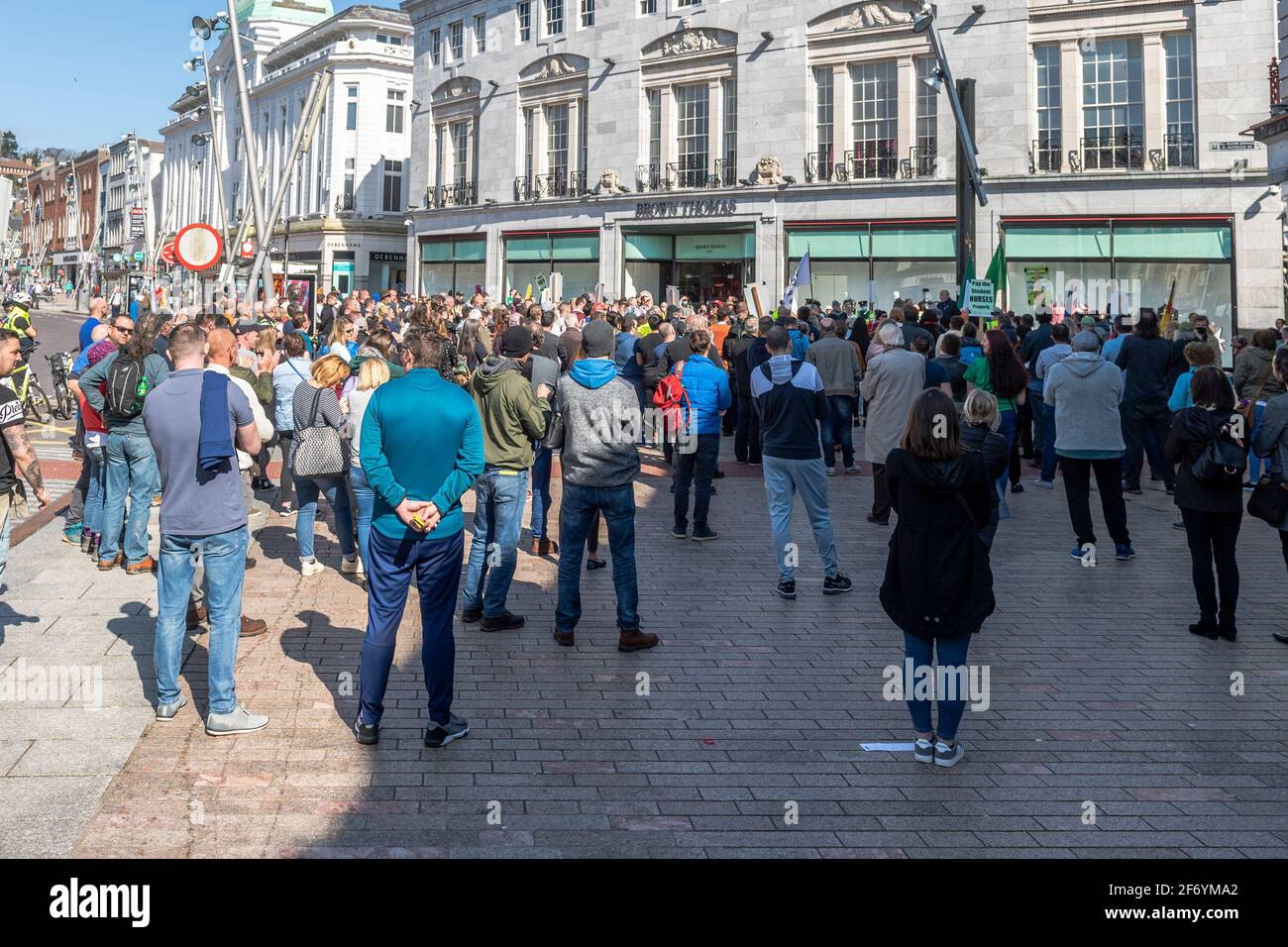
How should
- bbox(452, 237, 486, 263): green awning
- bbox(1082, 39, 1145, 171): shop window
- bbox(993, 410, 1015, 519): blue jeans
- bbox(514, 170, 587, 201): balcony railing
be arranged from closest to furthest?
bbox(993, 410, 1015, 519): blue jeans → bbox(1082, 39, 1145, 171): shop window → bbox(514, 170, 587, 201): balcony railing → bbox(452, 237, 486, 263): green awning

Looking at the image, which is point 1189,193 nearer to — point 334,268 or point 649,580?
point 649,580

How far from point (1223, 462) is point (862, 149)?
25279 mm

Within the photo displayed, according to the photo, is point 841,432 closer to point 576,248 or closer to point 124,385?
point 124,385

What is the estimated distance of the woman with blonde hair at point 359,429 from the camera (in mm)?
8773

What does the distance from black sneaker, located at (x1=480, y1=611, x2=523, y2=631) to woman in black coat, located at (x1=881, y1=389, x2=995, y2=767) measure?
3.14 meters

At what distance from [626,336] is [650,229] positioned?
73.3ft

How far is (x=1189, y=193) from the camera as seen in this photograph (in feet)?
89.5

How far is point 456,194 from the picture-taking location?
43750 mm

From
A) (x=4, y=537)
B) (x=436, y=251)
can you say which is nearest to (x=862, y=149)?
(x=436, y=251)

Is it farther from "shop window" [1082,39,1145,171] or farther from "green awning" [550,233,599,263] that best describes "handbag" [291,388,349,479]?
"green awning" [550,233,599,263]

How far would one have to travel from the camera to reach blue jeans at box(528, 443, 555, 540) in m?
10.4

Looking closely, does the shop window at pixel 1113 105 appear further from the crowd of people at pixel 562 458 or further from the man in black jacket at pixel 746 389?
the man in black jacket at pixel 746 389

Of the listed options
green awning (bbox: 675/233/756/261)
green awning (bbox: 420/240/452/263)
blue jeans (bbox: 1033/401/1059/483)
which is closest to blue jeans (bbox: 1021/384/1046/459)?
blue jeans (bbox: 1033/401/1059/483)
